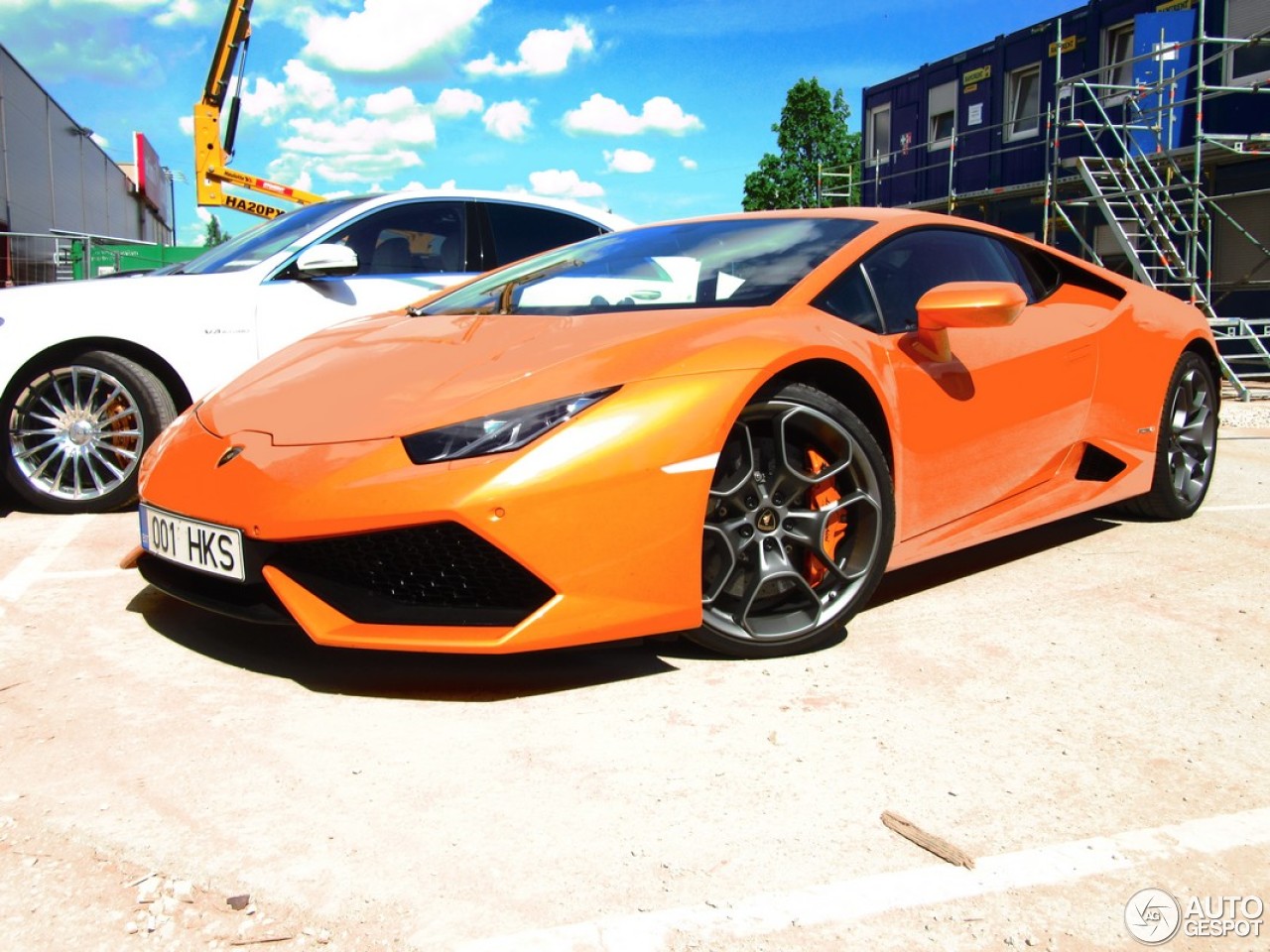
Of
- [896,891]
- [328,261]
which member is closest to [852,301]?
[896,891]

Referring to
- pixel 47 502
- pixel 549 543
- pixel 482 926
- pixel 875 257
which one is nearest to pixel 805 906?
pixel 482 926

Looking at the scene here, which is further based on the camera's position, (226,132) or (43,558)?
(226,132)

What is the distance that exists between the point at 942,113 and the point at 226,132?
11.7 meters

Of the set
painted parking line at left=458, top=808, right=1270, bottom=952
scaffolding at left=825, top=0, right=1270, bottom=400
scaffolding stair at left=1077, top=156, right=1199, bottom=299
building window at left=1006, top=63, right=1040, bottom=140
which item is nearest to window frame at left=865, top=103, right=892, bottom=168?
building window at left=1006, top=63, right=1040, bottom=140

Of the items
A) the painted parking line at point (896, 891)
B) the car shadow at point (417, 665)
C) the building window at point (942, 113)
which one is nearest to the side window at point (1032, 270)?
the car shadow at point (417, 665)

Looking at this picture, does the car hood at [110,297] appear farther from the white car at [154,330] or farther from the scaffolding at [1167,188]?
the scaffolding at [1167,188]

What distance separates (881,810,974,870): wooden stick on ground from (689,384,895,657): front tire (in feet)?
2.49

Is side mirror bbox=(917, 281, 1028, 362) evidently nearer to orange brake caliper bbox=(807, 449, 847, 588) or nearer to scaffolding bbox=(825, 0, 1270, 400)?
orange brake caliper bbox=(807, 449, 847, 588)

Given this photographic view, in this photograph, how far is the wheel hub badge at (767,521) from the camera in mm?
2594

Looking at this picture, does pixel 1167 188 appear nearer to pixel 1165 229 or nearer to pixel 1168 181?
pixel 1165 229

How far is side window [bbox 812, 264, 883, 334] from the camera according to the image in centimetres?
290

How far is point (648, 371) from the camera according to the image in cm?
241

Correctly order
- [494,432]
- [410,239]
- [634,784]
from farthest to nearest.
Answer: [410,239] < [494,432] < [634,784]

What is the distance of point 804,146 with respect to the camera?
39000 mm
